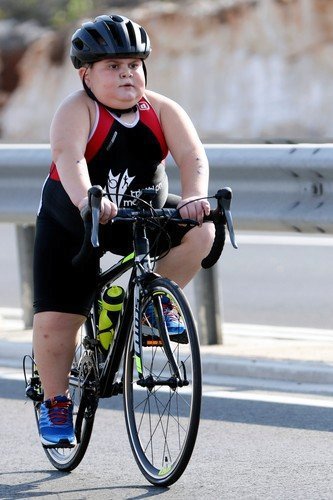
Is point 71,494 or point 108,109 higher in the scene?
point 108,109

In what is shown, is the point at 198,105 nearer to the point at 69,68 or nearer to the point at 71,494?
the point at 69,68

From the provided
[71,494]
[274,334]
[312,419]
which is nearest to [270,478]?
[71,494]

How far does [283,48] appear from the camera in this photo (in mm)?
28172

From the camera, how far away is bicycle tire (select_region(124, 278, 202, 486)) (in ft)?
17.1

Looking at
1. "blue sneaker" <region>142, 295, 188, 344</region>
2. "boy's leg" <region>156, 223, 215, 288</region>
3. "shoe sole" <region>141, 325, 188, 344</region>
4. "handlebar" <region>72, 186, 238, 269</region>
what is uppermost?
"handlebar" <region>72, 186, 238, 269</region>

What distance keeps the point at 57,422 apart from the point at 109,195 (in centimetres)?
93

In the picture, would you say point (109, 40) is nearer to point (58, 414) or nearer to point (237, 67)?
point (58, 414)

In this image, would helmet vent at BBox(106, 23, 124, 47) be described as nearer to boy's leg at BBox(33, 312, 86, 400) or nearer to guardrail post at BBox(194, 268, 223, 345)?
boy's leg at BBox(33, 312, 86, 400)

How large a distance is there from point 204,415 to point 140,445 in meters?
1.43

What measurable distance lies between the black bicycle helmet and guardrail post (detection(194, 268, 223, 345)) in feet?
10.7

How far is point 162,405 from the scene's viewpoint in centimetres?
584

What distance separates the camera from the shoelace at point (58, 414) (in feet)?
→ 19.2

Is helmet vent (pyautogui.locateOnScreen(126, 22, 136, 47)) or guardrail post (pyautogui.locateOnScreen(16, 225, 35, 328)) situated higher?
helmet vent (pyautogui.locateOnScreen(126, 22, 136, 47))

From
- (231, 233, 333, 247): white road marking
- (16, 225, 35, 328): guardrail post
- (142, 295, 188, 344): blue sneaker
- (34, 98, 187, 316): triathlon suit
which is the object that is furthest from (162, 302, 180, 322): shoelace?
(231, 233, 333, 247): white road marking
